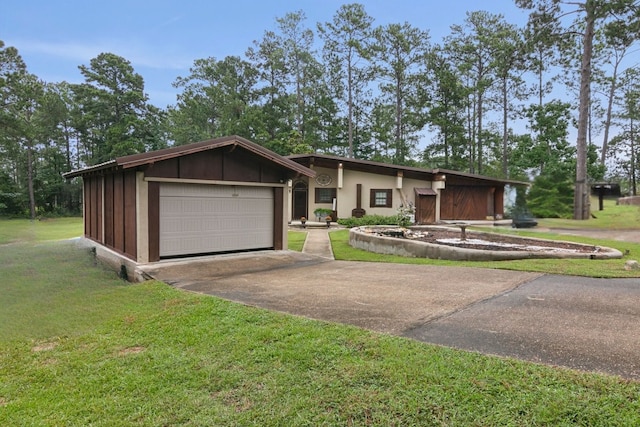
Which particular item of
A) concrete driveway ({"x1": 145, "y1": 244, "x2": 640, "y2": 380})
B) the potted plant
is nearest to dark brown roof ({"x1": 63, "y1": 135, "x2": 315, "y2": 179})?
concrete driveway ({"x1": 145, "y1": 244, "x2": 640, "y2": 380})

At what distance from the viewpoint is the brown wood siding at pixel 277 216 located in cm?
994

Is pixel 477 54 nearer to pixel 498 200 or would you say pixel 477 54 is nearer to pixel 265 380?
pixel 498 200

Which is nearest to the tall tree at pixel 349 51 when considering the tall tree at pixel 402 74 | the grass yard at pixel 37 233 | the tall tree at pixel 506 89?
the tall tree at pixel 402 74

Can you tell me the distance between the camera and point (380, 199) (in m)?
19.1

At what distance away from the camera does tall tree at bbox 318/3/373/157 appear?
2956cm

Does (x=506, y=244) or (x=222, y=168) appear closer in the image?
(x=222, y=168)

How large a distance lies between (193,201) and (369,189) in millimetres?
11847

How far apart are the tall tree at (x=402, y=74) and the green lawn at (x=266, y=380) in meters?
28.3

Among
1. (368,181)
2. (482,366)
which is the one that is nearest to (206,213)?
(482,366)

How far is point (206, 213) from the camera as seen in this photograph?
28.8 feet

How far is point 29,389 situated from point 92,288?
12.9ft

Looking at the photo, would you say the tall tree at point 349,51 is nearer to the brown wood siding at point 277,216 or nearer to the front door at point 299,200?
the front door at point 299,200

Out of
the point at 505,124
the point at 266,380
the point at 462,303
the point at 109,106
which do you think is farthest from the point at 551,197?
the point at 109,106

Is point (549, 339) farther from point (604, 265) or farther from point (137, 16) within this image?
point (137, 16)
